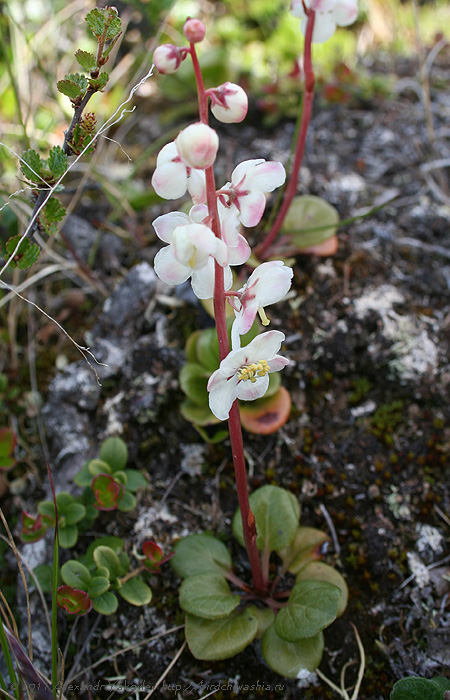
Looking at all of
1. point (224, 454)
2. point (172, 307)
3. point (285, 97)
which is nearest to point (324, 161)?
point (285, 97)

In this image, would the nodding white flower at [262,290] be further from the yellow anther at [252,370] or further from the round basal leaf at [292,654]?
the round basal leaf at [292,654]

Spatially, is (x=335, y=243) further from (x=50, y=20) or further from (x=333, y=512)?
(x=50, y=20)

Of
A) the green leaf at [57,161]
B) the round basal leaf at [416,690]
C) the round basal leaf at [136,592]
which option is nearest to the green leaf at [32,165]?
the green leaf at [57,161]

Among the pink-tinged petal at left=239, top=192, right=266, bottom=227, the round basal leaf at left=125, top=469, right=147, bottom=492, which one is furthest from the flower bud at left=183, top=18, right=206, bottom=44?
the round basal leaf at left=125, top=469, right=147, bottom=492

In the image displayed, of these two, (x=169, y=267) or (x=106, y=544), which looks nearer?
(x=169, y=267)

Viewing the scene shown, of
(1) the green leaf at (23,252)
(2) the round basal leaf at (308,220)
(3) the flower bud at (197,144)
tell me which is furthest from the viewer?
(2) the round basal leaf at (308,220)

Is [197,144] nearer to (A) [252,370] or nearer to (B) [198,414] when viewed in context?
(A) [252,370]

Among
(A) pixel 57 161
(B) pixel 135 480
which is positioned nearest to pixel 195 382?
(B) pixel 135 480
